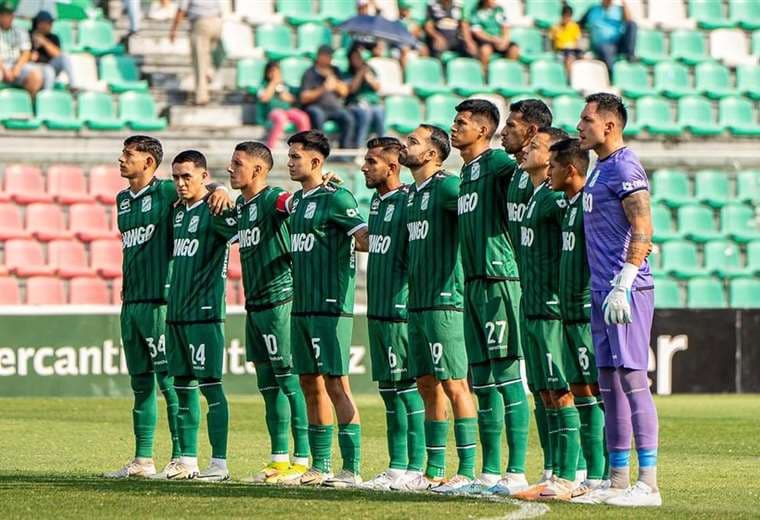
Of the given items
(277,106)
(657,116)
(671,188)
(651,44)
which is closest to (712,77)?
(651,44)

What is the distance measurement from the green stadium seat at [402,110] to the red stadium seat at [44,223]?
524 centimetres

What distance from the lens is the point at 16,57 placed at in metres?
24.1

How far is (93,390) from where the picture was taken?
20562 millimetres

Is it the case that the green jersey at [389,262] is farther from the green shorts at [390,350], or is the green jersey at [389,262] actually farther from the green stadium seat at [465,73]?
the green stadium seat at [465,73]

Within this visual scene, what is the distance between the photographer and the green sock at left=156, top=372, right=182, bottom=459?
12102 mm

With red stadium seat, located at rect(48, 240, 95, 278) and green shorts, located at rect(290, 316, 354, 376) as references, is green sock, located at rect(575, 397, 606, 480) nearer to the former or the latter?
green shorts, located at rect(290, 316, 354, 376)

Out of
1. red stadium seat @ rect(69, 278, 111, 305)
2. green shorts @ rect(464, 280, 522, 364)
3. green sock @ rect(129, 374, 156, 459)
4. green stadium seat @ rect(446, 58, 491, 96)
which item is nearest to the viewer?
green shorts @ rect(464, 280, 522, 364)

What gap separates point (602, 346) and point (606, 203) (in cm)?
83

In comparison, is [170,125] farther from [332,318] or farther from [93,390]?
[332,318]

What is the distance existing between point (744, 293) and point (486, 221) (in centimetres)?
1428

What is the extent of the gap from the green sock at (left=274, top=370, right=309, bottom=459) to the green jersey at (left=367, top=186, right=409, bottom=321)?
2.68 ft

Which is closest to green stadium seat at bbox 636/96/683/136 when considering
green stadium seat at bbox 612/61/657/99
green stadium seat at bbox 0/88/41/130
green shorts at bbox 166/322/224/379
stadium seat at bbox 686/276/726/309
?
green stadium seat at bbox 612/61/657/99

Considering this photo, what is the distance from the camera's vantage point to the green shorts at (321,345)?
11469 millimetres

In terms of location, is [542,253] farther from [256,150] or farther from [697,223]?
[697,223]
